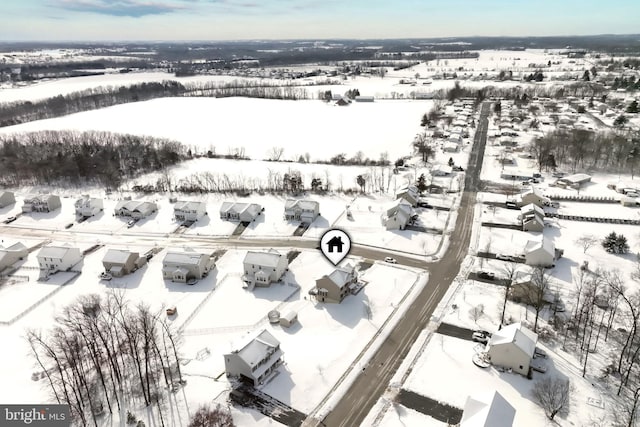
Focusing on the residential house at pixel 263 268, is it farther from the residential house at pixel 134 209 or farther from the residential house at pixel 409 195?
the residential house at pixel 134 209

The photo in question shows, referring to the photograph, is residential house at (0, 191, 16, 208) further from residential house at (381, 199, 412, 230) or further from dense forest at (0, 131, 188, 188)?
residential house at (381, 199, 412, 230)

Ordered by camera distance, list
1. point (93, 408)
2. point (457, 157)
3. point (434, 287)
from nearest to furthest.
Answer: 1. point (93, 408)
2. point (434, 287)
3. point (457, 157)

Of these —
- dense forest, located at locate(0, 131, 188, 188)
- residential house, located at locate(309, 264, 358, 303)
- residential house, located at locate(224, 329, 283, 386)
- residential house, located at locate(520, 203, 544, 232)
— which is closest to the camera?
residential house, located at locate(224, 329, 283, 386)

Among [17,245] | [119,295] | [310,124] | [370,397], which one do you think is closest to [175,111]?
[310,124]

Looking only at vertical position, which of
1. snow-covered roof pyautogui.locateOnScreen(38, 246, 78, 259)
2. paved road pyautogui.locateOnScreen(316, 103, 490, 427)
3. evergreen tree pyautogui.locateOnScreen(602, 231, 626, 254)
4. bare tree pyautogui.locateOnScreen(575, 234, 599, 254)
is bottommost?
paved road pyautogui.locateOnScreen(316, 103, 490, 427)

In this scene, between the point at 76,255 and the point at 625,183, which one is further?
the point at 625,183

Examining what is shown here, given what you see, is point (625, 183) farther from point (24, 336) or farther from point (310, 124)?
point (24, 336)

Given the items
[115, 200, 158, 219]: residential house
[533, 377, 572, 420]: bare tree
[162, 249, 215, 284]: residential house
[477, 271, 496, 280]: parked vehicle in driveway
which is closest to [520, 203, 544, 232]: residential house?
[477, 271, 496, 280]: parked vehicle in driveway
